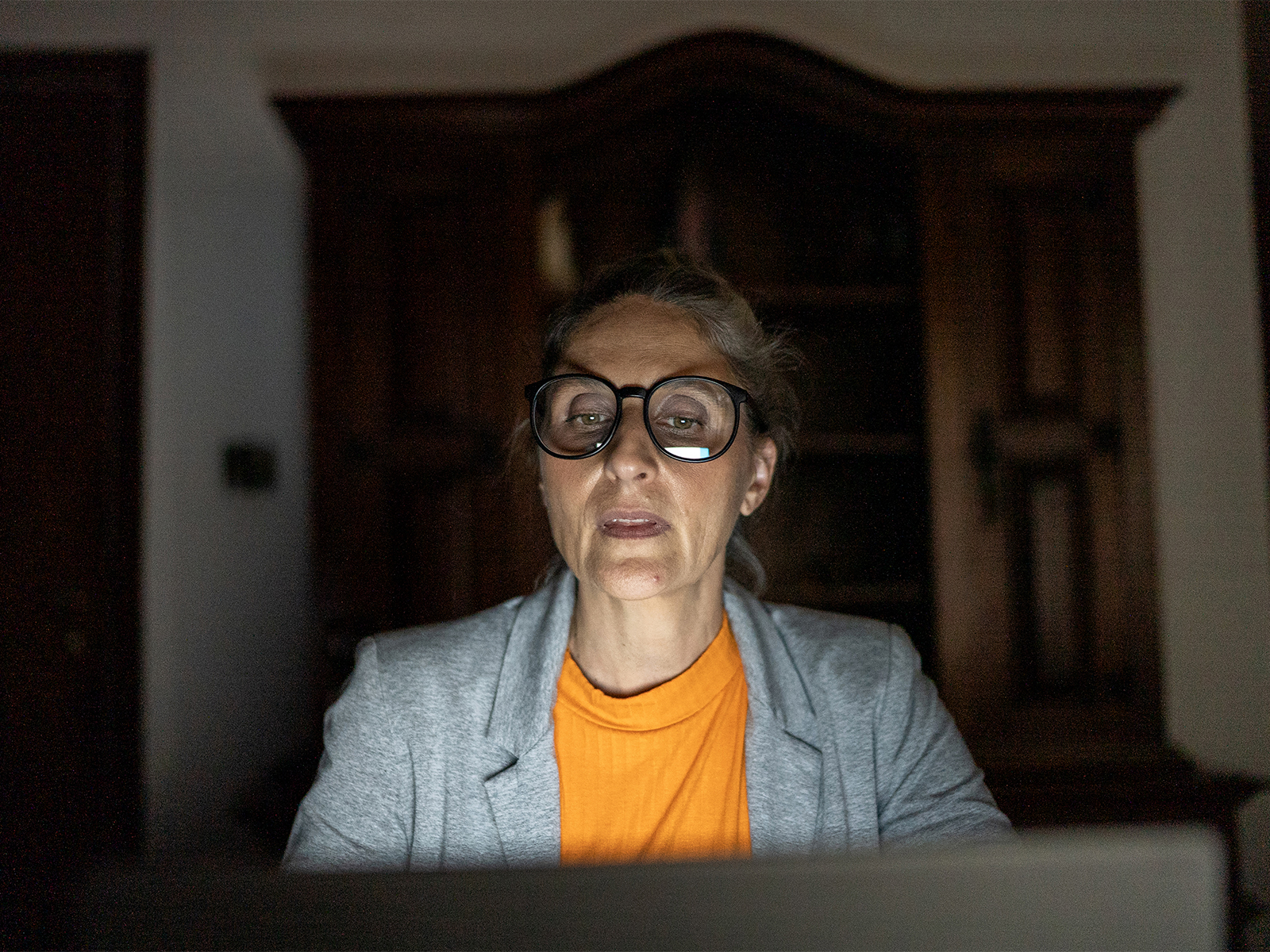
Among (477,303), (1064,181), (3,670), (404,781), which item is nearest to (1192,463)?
(1064,181)

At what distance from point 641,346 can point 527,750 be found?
548 mm

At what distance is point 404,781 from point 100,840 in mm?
1192

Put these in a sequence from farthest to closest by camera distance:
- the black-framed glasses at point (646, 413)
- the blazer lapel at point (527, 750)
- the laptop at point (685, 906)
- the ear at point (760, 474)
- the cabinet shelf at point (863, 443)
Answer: the cabinet shelf at point (863, 443) → the ear at point (760, 474) → the black-framed glasses at point (646, 413) → the blazer lapel at point (527, 750) → the laptop at point (685, 906)

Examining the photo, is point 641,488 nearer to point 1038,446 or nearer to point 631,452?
point 631,452

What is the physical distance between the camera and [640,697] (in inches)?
37.3

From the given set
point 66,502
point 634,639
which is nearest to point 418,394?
point 66,502

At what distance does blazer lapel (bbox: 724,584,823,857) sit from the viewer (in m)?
0.90

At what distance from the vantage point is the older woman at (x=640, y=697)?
0.88 metres

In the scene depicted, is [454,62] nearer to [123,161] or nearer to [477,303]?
[477,303]

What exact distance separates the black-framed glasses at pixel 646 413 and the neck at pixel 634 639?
19 cm

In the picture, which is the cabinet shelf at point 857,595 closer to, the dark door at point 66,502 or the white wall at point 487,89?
the white wall at point 487,89

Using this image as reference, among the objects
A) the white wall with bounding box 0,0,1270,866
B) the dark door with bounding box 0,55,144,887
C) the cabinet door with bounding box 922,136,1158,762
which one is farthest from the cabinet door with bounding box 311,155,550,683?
the cabinet door with bounding box 922,136,1158,762

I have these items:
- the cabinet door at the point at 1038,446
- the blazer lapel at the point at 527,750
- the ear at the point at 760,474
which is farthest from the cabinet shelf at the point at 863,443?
the blazer lapel at the point at 527,750

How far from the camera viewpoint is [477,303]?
192 centimetres
